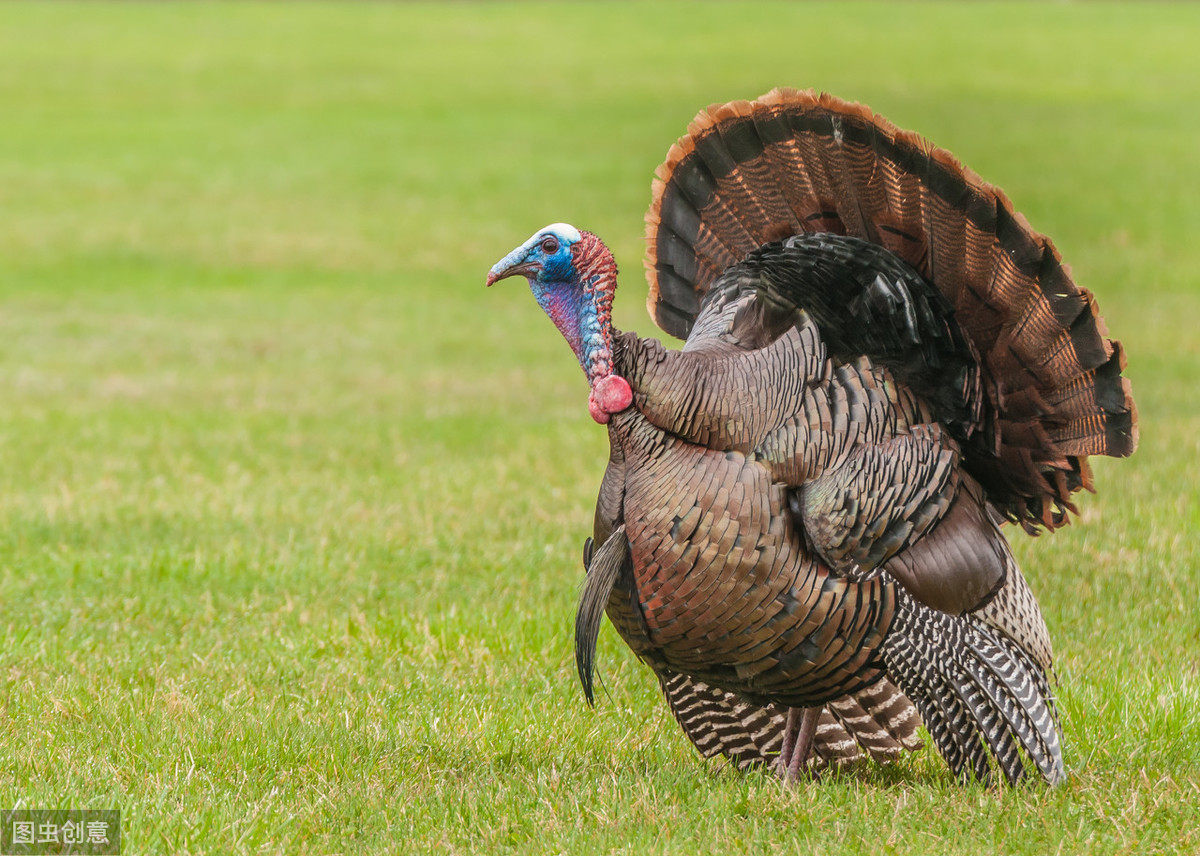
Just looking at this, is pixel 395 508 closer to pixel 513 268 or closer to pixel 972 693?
pixel 513 268

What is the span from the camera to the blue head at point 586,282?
3869 millimetres

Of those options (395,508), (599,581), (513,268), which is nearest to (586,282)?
(513,268)

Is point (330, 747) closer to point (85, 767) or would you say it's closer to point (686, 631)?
point (85, 767)

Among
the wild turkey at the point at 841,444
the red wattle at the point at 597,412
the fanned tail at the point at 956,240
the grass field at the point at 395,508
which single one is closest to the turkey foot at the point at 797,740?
the wild turkey at the point at 841,444

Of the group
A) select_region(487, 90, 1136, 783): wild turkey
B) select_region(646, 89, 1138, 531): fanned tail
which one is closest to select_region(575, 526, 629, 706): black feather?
select_region(487, 90, 1136, 783): wild turkey

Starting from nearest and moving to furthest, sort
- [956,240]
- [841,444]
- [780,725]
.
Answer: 1. [841,444]
2. [956,240]
3. [780,725]

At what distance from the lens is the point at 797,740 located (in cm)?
445

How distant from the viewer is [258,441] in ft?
30.9

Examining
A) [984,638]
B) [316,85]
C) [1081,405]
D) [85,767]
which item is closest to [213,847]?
[85,767]

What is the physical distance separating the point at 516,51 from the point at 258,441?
90.3 feet

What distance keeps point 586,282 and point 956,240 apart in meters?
1.05

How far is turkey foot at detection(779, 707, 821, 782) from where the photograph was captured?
172 inches

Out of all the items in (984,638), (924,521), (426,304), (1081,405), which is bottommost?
(426,304)

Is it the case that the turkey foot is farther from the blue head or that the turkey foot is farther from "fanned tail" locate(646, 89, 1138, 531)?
the blue head
